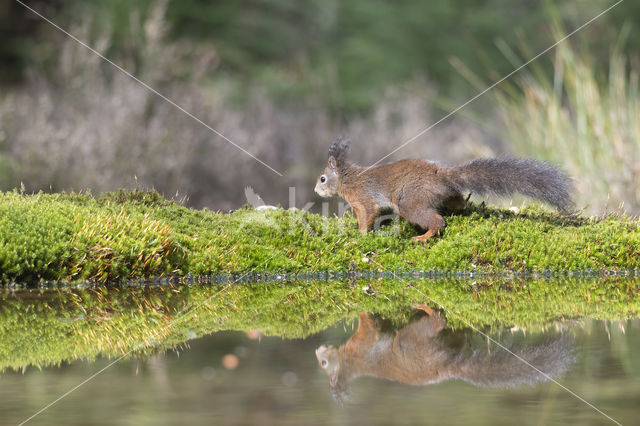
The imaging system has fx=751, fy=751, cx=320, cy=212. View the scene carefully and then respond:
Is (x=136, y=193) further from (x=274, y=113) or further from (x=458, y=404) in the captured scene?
(x=274, y=113)

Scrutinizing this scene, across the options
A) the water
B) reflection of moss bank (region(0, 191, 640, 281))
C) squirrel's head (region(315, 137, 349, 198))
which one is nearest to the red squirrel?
reflection of moss bank (region(0, 191, 640, 281))

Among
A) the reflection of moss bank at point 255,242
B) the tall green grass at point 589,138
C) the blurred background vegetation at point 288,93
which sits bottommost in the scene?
the reflection of moss bank at point 255,242

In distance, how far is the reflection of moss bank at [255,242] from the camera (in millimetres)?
6172

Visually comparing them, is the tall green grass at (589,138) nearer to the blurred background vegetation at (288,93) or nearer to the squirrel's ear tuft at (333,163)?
the blurred background vegetation at (288,93)

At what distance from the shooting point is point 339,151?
7879 mm

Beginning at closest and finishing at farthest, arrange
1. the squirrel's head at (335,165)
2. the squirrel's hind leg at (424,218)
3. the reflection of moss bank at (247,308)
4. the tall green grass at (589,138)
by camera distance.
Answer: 1. the reflection of moss bank at (247,308)
2. the squirrel's hind leg at (424,218)
3. the squirrel's head at (335,165)
4. the tall green grass at (589,138)

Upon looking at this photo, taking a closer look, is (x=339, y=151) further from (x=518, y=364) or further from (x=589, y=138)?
(x=518, y=364)

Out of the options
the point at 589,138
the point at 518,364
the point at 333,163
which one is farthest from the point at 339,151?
the point at 518,364

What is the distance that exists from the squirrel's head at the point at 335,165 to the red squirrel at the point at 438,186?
0.43 metres

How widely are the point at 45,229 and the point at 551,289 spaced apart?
163 inches

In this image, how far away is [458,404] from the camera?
303cm

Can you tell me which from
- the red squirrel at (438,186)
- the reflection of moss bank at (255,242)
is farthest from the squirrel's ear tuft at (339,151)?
the reflection of moss bank at (255,242)

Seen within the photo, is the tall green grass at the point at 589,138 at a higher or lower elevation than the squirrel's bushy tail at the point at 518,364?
higher

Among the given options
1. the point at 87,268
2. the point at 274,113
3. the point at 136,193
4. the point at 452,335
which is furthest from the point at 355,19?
the point at 452,335
